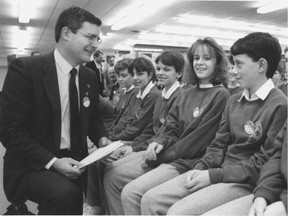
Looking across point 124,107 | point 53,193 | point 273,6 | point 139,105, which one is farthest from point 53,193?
point 273,6

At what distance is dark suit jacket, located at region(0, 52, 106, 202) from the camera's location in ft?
4.52

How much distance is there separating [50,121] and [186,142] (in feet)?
2.34

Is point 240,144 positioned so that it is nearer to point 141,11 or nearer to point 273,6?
point 141,11

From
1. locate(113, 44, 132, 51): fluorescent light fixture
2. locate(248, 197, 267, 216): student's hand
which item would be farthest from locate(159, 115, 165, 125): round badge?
locate(113, 44, 132, 51): fluorescent light fixture

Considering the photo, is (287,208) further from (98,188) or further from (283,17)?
(283,17)

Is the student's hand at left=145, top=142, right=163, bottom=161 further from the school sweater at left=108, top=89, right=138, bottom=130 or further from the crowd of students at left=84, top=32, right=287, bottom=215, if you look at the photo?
the school sweater at left=108, top=89, right=138, bottom=130

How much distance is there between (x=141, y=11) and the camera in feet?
22.7

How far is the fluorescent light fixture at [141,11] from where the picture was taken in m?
6.32

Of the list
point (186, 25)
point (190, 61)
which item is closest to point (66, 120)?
point (190, 61)

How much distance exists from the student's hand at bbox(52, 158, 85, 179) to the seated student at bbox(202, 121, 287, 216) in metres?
0.62

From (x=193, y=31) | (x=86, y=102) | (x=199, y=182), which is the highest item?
(x=193, y=31)

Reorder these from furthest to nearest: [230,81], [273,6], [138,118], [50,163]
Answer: [273,6]
[138,118]
[230,81]
[50,163]

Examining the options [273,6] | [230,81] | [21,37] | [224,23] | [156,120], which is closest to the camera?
[230,81]

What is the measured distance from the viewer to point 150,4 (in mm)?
6422
